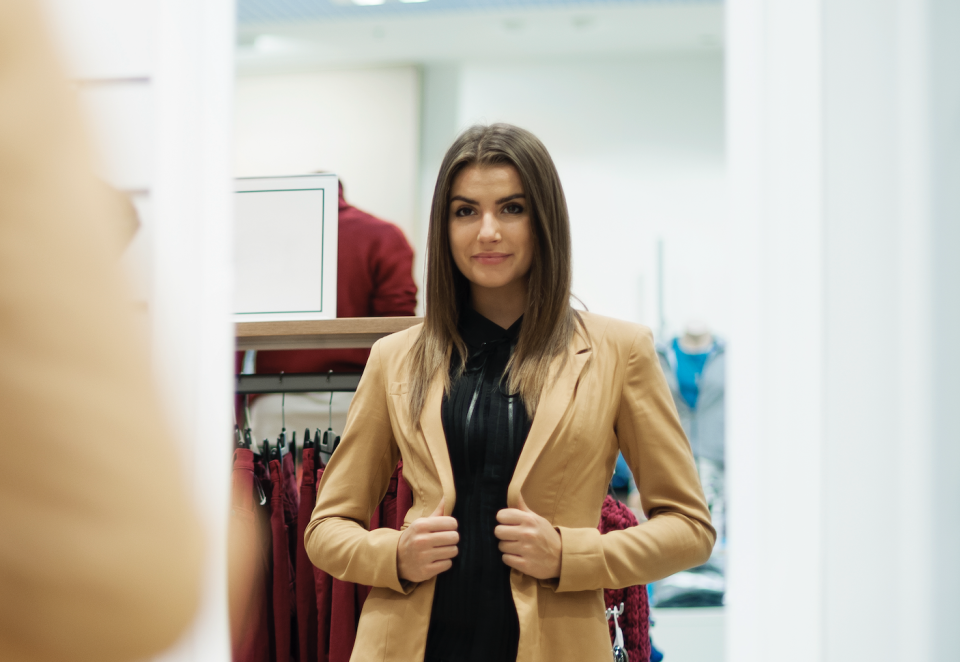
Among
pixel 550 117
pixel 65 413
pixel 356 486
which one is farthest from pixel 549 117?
pixel 65 413

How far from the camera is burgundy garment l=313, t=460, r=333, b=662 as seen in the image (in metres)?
1.54

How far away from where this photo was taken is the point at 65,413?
258mm

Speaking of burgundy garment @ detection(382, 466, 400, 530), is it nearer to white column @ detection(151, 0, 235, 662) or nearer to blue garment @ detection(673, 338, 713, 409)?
white column @ detection(151, 0, 235, 662)

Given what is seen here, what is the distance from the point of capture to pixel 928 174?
539 mm

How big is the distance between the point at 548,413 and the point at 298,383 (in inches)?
33.9

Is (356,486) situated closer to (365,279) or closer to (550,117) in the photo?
(365,279)

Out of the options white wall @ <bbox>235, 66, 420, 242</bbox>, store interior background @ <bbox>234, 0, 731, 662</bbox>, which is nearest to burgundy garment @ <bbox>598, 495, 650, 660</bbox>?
store interior background @ <bbox>234, 0, 731, 662</bbox>

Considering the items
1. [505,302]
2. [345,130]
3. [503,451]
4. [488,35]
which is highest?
[488,35]

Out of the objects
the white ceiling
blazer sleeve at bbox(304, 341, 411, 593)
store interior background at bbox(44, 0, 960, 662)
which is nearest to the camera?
store interior background at bbox(44, 0, 960, 662)

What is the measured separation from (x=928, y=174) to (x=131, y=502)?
1.78 ft

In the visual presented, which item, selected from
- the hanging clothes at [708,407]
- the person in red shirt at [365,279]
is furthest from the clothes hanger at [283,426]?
the hanging clothes at [708,407]

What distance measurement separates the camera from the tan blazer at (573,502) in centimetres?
104

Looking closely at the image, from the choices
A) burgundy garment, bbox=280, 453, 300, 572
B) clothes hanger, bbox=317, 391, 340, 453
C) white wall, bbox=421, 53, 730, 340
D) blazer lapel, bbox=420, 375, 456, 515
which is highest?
white wall, bbox=421, 53, 730, 340

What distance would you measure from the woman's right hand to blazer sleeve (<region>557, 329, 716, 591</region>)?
0.50 ft
